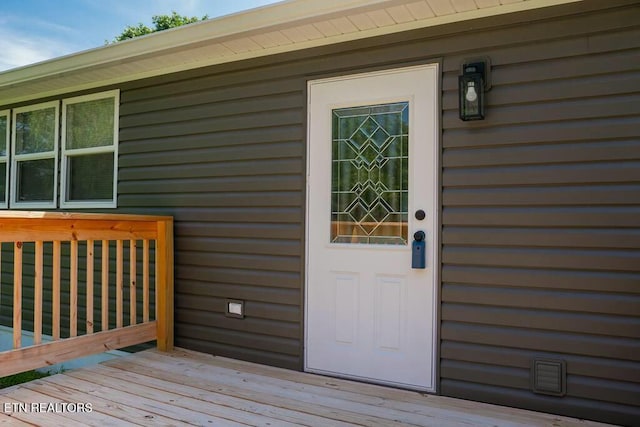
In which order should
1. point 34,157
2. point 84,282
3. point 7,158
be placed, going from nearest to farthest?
point 84,282, point 34,157, point 7,158

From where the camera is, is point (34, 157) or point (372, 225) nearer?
point (372, 225)

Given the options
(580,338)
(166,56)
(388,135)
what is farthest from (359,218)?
(166,56)

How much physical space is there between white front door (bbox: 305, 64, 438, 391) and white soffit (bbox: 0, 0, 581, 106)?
301 mm

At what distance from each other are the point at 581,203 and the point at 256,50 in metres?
2.30

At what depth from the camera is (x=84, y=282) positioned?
13.4ft

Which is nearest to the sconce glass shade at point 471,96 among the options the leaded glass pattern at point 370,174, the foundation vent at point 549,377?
the leaded glass pattern at point 370,174

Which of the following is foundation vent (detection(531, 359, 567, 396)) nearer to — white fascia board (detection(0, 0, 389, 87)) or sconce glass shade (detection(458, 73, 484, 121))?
sconce glass shade (detection(458, 73, 484, 121))

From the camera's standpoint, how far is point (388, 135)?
2.79 meters

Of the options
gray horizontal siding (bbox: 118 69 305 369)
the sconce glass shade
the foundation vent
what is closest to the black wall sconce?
the sconce glass shade

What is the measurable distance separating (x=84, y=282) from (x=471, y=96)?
3.62m

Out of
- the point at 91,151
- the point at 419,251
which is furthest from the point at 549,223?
the point at 91,151

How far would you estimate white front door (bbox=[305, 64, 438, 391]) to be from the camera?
8.73ft

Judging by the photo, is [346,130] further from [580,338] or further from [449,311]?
[580,338]

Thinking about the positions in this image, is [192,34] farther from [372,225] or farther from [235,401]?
[235,401]
